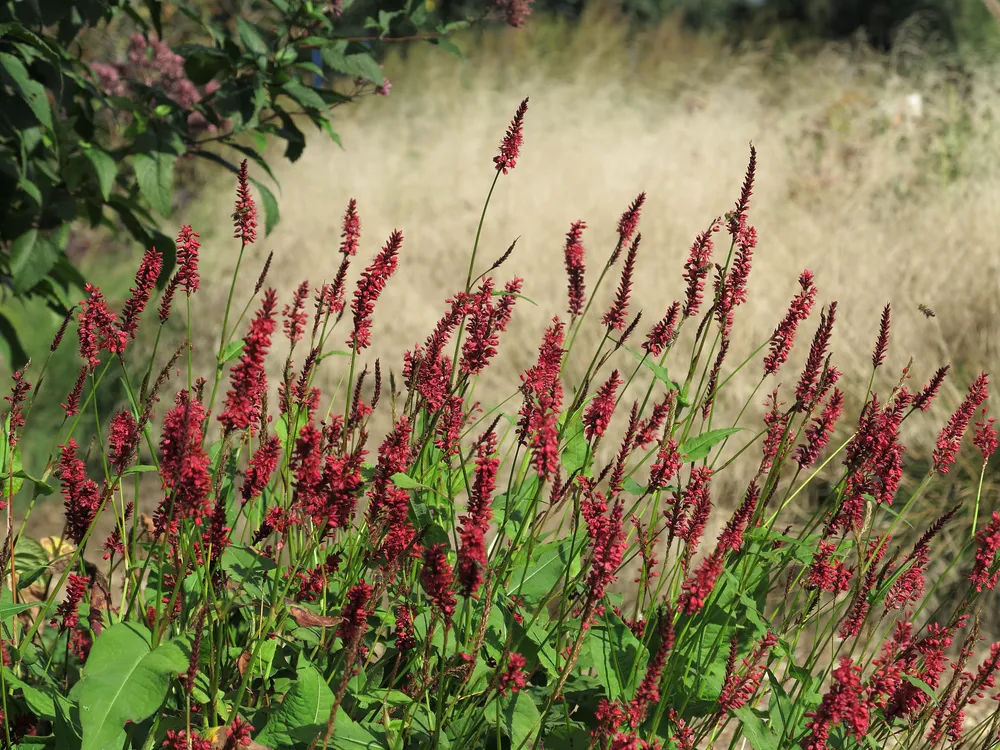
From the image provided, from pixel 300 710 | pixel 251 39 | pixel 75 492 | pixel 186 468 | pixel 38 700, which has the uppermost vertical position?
pixel 251 39

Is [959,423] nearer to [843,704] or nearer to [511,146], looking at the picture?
[843,704]

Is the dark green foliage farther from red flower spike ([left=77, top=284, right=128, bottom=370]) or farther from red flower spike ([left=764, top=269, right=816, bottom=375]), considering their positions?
red flower spike ([left=764, top=269, right=816, bottom=375])

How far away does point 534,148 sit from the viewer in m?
8.38

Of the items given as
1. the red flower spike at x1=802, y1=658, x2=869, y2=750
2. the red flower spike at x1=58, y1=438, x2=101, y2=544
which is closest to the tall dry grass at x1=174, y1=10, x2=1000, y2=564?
the red flower spike at x1=802, y1=658, x2=869, y2=750

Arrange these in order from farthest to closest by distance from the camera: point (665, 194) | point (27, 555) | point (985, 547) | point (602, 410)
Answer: point (665, 194) < point (27, 555) < point (985, 547) < point (602, 410)

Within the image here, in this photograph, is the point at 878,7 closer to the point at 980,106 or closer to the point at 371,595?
the point at 980,106

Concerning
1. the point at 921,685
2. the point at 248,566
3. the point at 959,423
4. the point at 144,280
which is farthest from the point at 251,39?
the point at 921,685

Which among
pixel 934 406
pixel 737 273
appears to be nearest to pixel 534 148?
pixel 934 406

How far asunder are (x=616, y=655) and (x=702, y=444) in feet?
1.43

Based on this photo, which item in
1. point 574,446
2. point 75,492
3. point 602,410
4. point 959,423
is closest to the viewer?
point 602,410

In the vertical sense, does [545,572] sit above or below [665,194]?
above

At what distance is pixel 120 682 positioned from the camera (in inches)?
54.2

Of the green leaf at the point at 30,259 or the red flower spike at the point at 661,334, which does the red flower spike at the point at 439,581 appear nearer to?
the red flower spike at the point at 661,334

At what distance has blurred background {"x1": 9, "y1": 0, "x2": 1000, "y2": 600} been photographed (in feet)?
16.1
